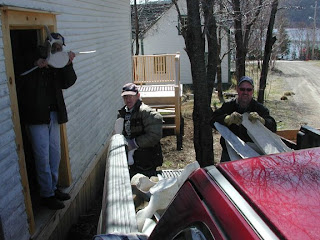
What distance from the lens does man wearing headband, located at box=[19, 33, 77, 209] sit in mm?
3906

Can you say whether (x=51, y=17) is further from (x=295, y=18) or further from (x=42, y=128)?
(x=295, y=18)

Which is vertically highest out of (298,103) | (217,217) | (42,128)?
(217,217)

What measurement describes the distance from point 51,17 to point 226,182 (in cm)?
364

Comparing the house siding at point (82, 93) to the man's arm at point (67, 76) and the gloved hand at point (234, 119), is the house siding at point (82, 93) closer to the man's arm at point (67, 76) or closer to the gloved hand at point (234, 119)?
the man's arm at point (67, 76)

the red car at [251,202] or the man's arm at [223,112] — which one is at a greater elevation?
the red car at [251,202]

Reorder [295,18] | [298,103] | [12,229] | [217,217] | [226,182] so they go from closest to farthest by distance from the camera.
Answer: [217,217]
[226,182]
[12,229]
[298,103]
[295,18]

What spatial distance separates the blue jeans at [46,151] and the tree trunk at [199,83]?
2858 millimetres

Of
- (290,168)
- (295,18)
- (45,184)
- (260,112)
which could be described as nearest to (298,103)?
(260,112)

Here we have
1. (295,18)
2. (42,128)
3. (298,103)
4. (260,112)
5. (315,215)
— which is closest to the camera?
(315,215)

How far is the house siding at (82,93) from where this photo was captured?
3.46m

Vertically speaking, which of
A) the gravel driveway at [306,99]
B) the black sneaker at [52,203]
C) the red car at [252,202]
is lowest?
the gravel driveway at [306,99]

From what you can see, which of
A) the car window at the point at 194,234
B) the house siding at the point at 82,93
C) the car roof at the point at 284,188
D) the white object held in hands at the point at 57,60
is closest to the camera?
the car roof at the point at 284,188

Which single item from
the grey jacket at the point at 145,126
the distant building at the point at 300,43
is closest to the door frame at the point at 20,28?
the grey jacket at the point at 145,126

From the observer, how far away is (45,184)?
4.09 metres
